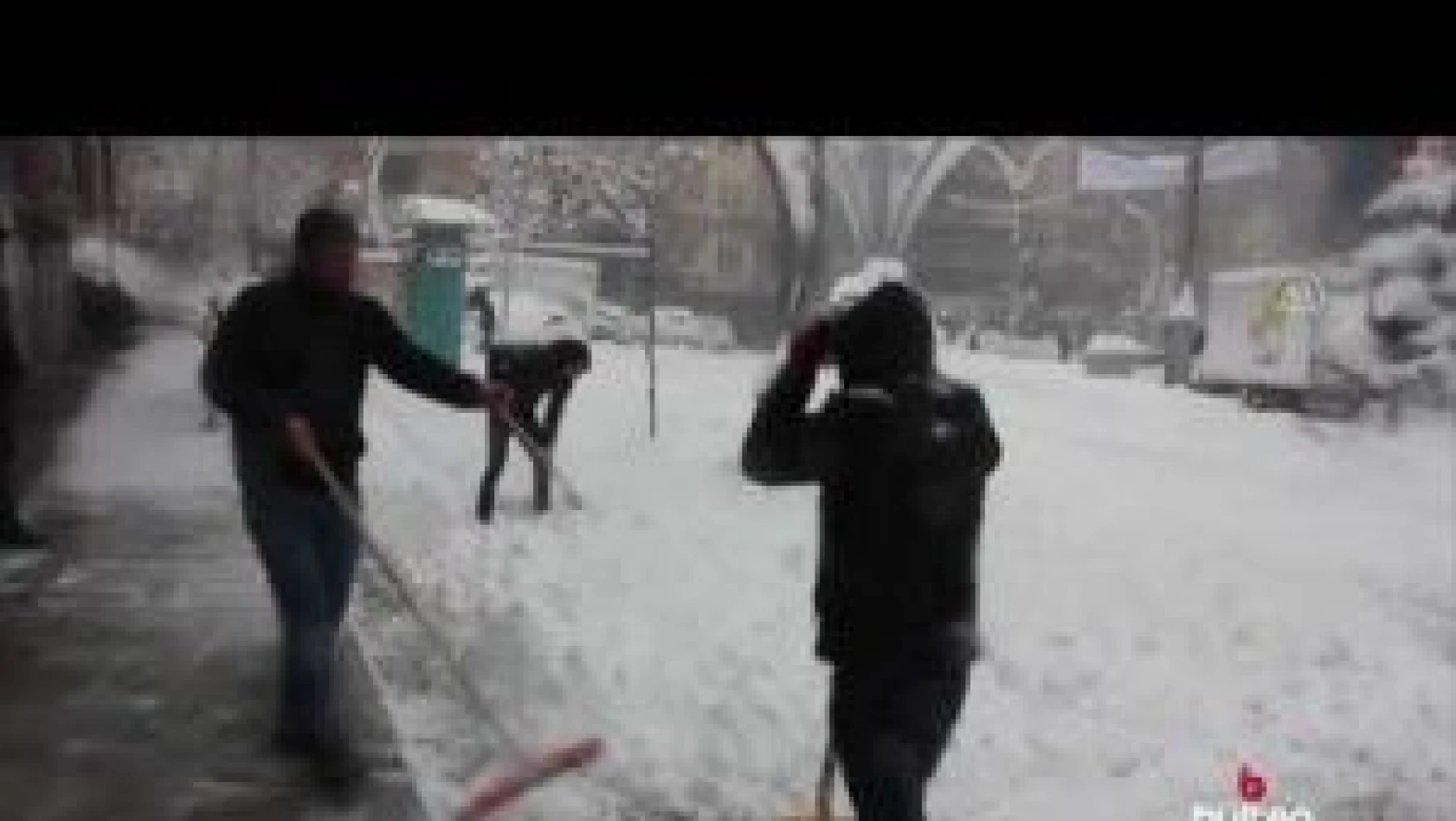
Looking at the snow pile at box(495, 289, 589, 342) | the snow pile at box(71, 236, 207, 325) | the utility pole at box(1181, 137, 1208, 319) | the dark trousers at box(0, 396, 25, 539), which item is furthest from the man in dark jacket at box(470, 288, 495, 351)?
the utility pole at box(1181, 137, 1208, 319)

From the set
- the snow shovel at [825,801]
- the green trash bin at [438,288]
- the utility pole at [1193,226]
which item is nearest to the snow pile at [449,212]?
the green trash bin at [438,288]

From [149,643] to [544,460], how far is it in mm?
766

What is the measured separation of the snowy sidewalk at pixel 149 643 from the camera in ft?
9.42

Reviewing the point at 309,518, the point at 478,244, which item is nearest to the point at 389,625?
the point at 309,518

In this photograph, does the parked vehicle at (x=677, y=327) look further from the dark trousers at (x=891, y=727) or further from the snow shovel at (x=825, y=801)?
the dark trousers at (x=891, y=727)

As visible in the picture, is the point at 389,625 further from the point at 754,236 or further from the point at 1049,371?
the point at 1049,371

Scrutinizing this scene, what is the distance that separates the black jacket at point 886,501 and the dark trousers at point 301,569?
2.80 ft

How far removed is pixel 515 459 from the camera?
3.26 metres

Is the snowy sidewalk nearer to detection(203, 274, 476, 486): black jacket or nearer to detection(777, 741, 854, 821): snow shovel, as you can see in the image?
detection(203, 274, 476, 486): black jacket

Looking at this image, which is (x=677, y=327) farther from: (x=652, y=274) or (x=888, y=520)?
(x=888, y=520)

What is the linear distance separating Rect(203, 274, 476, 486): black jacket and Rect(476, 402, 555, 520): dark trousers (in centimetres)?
22

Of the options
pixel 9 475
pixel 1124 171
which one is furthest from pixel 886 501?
pixel 9 475
